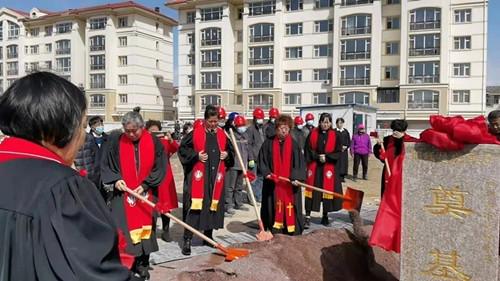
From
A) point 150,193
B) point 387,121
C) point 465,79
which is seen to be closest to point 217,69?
point 387,121

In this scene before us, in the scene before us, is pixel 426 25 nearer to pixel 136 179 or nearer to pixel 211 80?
pixel 211 80

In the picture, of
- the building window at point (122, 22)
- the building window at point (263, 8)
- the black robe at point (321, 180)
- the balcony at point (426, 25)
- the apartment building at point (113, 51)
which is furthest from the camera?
the building window at point (122, 22)

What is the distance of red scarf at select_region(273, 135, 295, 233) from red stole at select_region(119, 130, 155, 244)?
1861 millimetres

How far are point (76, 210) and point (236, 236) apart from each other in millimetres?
5371

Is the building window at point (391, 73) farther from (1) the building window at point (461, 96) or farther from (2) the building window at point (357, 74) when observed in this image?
(1) the building window at point (461, 96)

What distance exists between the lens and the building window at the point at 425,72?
33406 millimetres

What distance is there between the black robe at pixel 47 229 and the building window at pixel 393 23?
119ft

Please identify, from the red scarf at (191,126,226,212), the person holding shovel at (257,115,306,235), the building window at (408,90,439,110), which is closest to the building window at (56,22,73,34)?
the building window at (408,90,439,110)

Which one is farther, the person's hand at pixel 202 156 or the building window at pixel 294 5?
the building window at pixel 294 5

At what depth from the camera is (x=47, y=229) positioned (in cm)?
121

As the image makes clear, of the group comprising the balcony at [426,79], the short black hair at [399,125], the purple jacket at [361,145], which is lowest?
the purple jacket at [361,145]

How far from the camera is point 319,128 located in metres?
7.38

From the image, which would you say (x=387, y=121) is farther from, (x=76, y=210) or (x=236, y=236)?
(x=76, y=210)

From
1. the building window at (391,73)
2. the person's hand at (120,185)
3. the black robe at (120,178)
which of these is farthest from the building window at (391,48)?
the person's hand at (120,185)
